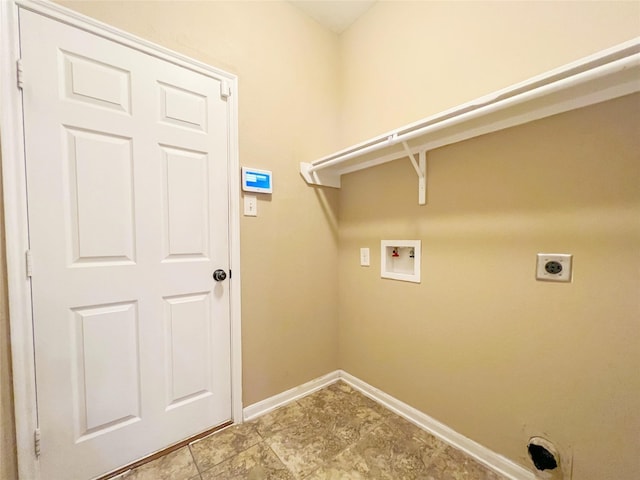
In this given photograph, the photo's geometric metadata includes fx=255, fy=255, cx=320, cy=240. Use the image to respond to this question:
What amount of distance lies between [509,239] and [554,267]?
0.62ft

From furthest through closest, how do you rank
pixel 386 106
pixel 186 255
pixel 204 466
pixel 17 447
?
pixel 386 106, pixel 186 255, pixel 204 466, pixel 17 447

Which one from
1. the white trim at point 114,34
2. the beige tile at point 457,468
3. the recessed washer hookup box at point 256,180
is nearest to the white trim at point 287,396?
the beige tile at point 457,468

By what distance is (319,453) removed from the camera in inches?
51.2

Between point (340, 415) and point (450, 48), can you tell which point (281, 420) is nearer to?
point (340, 415)

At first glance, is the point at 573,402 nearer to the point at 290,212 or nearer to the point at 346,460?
the point at 346,460

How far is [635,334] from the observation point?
893mm

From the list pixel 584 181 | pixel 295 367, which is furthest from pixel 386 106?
→ pixel 295 367

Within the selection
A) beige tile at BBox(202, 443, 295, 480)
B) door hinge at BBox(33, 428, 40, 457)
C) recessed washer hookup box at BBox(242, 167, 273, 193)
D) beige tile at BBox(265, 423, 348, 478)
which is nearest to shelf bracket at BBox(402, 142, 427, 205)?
recessed washer hookup box at BBox(242, 167, 273, 193)

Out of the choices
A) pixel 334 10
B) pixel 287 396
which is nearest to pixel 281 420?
pixel 287 396

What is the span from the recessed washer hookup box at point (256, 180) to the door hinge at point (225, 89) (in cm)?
41

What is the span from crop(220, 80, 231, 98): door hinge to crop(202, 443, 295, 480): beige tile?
1.92 m

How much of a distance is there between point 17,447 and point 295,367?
1283mm

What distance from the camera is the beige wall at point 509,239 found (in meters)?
0.92

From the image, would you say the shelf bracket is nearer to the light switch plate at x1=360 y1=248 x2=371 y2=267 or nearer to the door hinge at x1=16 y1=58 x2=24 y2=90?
the light switch plate at x1=360 y1=248 x2=371 y2=267
